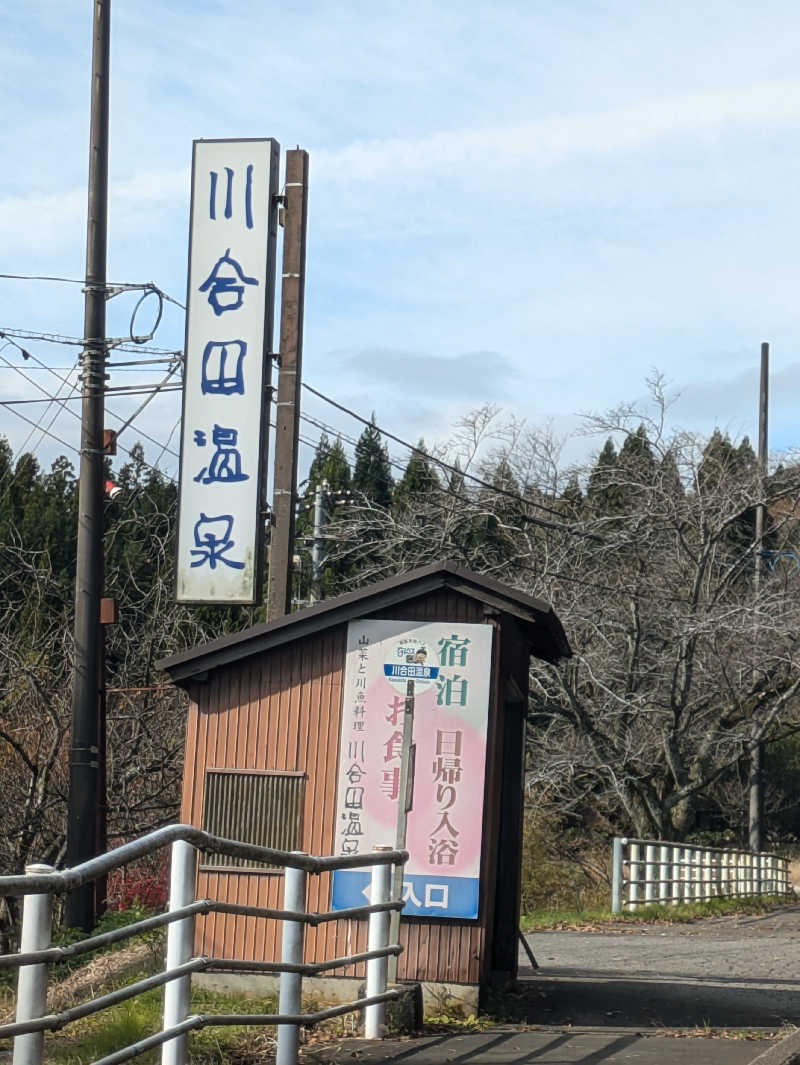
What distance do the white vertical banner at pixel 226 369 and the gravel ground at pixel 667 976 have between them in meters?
4.73

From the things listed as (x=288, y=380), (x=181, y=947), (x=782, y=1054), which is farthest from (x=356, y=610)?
(x=181, y=947)

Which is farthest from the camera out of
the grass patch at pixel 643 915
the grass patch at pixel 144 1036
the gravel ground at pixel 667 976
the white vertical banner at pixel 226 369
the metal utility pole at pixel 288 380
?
the grass patch at pixel 643 915

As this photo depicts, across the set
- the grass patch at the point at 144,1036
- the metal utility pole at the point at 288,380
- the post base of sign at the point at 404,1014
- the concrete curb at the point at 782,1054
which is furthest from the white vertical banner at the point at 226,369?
the concrete curb at the point at 782,1054

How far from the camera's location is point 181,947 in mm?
6453

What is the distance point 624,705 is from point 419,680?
14990 millimetres

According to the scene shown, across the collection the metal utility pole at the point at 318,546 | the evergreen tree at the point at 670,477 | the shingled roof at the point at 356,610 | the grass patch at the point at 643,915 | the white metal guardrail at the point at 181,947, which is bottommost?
the grass patch at the point at 643,915

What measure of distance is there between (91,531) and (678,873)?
14192mm

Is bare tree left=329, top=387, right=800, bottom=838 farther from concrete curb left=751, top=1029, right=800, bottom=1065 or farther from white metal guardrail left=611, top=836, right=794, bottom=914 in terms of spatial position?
concrete curb left=751, top=1029, right=800, bottom=1065

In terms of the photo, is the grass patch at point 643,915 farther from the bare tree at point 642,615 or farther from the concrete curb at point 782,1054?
the concrete curb at point 782,1054

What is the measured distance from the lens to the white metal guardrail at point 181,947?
199 inches

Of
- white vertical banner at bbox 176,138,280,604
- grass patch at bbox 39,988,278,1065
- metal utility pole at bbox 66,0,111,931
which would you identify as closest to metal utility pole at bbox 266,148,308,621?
white vertical banner at bbox 176,138,280,604

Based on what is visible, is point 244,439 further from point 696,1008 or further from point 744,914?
point 744,914

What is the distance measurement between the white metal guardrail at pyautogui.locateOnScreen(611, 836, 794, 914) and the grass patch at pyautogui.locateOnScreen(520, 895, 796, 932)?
21 centimetres

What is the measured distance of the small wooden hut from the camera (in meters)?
11.0
